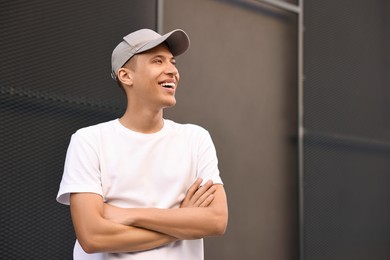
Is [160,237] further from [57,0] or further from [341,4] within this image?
[341,4]

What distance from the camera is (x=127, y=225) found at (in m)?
2.09

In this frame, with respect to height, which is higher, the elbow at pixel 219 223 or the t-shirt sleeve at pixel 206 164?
the t-shirt sleeve at pixel 206 164

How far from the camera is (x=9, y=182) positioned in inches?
115

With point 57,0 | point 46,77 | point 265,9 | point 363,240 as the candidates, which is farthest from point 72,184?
point 363,240

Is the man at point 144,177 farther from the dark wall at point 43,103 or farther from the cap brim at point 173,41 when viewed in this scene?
the dark wall at point 43,103

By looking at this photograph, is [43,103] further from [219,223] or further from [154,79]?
[219,223]

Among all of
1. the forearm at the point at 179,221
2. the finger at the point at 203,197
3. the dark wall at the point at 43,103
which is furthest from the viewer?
the dark wall at the point at 43,103

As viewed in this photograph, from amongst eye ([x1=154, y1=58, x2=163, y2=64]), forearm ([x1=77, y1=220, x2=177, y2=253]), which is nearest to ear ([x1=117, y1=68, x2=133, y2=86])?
eye ([x1=154, y1=58, x2=163, y2=64])

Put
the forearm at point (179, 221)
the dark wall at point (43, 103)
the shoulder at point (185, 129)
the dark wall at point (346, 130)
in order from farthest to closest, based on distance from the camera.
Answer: the dark wall at point (346, 130) → the dark wall at point (43, 103) → the shoulder at point (185, 129) → the forearm at point (179, 221)

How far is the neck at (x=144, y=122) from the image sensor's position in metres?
2.26

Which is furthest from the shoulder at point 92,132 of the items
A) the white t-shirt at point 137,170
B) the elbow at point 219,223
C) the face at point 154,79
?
the elbow at point 219,223

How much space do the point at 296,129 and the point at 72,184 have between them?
109 inches

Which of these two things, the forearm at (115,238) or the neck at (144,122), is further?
the neck at (144,122)

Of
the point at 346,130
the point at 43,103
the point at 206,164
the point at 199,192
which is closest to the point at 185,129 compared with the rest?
the point at 206,164
